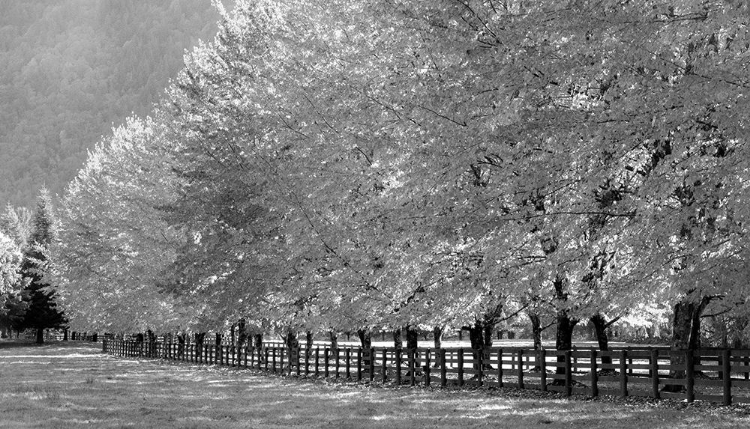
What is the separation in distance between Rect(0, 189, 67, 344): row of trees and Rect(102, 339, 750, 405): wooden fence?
42.8 metres

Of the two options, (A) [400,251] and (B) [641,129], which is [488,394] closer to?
(A) [400,251]

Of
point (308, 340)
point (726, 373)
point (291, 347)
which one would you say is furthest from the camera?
point (308, 340)

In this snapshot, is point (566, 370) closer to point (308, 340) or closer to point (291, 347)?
point (291, 347)

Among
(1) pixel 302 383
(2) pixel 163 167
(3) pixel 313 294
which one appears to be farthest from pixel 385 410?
(2) pixel 163 167

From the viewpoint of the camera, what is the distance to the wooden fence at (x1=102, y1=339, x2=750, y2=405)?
16.4 metres

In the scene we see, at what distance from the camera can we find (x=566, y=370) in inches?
753

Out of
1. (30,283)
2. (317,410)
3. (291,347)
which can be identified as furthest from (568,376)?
(30,283)

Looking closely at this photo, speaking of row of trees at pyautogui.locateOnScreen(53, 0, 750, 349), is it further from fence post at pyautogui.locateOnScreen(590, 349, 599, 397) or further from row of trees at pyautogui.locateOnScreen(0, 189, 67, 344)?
row of trees at pyautogui.locateOnScreen(0, 189, 67, 344)

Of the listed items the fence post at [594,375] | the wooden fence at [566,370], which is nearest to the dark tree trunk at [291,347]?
the wooden fence at [566,370]

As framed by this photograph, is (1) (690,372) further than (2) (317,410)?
Yes

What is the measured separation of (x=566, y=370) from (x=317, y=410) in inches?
236

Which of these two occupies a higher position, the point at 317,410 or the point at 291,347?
the point at 291,347

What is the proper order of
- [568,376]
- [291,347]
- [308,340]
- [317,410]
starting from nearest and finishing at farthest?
[317,410]
[568,376]
[291,347]
[308,340]

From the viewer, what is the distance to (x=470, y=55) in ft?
42.8
